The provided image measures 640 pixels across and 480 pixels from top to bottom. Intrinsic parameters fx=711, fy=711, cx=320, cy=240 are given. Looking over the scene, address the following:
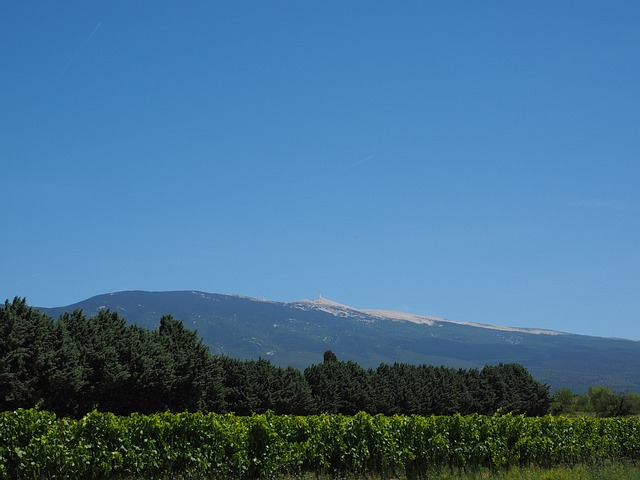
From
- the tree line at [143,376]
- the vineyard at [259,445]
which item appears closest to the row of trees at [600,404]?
the tree line at [143,376]

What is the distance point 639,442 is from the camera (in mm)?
37781

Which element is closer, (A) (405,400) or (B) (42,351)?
(B) (42,351)

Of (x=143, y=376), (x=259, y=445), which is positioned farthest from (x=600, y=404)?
(x=259, y=445)

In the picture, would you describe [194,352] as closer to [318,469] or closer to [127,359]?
[127,359]

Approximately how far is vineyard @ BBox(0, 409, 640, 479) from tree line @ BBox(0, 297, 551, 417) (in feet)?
51.0

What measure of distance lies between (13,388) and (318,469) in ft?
68.5

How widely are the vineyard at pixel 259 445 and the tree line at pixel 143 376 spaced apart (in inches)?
612

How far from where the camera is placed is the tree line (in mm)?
40562

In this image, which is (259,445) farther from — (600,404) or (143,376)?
(600,404)

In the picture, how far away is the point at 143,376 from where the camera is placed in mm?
47000

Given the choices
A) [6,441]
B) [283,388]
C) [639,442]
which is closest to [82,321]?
[283,388]

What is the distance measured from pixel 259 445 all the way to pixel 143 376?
24760 mm

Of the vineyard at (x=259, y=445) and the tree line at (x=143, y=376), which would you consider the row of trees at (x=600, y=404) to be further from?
the vineyard at (x=259, y=445)

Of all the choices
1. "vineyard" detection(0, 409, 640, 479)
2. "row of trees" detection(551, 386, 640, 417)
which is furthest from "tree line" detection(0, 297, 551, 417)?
"row of trees" detection(551, 386, 640, 417)
